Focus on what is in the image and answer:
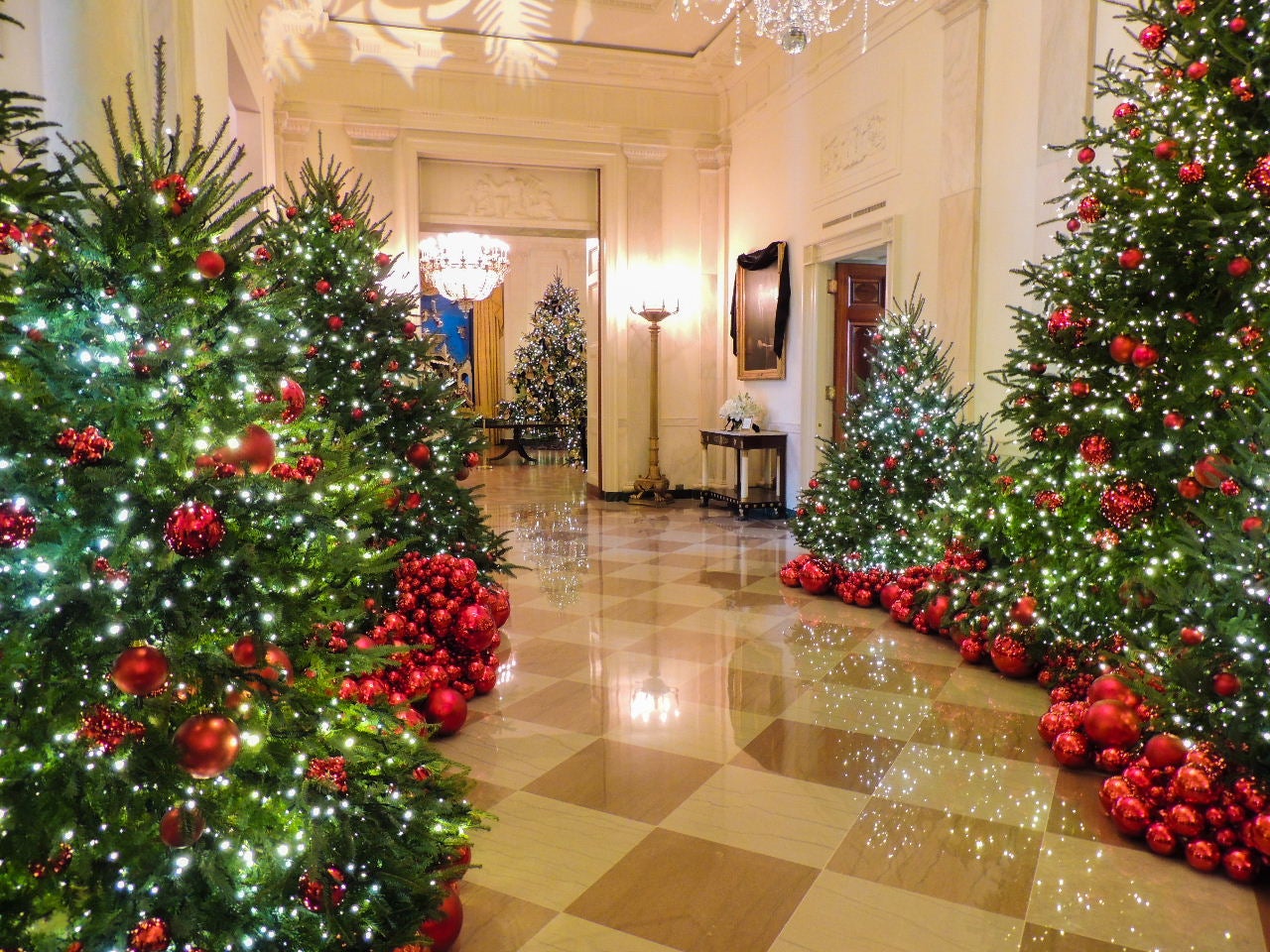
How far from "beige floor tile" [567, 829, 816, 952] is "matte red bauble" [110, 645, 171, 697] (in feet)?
3.90

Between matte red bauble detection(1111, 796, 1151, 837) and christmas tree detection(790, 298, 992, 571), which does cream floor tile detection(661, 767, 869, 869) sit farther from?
christmas tree detection(790, 298, 992, 571)

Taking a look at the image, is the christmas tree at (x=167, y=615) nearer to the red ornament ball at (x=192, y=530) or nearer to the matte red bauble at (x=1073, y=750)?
the red ornament ball at (x=192, y=530)

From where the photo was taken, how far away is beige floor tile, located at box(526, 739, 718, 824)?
8.24ft

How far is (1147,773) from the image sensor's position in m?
2.35

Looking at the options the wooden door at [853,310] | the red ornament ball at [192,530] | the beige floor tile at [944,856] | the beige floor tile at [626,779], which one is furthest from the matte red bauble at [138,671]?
the wooden door at [853,310]

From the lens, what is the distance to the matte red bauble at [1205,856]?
7.01ft

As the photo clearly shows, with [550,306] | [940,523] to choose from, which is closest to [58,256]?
[940,523]

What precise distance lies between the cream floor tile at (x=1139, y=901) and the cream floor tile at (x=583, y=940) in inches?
35.7

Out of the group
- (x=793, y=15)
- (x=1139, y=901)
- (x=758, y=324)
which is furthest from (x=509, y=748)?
(x=758, y=324)

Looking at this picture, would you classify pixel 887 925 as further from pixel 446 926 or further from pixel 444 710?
pixel 444 710

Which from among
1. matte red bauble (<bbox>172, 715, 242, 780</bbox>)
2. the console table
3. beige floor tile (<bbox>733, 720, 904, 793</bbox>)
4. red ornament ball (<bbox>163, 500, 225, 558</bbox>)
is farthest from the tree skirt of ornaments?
the console table

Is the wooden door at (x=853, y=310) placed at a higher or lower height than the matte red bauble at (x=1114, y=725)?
higher

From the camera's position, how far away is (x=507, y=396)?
17.6 meters

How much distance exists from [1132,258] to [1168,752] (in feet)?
5.07
